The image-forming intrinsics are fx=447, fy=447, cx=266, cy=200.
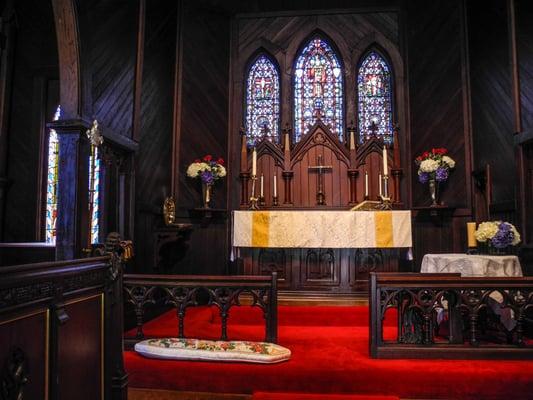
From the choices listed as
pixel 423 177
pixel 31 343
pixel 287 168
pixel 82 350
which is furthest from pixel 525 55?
pixel 31 343

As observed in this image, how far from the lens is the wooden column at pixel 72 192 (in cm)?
426

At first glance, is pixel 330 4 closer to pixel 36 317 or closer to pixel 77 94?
pixel 77 94

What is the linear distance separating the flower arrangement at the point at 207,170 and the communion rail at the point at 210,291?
10.4 ft

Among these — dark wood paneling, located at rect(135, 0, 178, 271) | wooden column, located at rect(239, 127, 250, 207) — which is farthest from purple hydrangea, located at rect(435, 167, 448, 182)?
dark wood paneling, located at rect(135, 0, 178, 271)

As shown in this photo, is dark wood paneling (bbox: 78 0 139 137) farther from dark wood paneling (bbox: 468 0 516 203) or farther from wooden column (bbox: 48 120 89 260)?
dark wood paneling (bbox: 468 0 516 203)

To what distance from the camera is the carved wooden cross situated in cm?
736

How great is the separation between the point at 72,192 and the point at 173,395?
6.96 feet

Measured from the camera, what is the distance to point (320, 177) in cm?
746

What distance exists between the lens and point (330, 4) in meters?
7.97

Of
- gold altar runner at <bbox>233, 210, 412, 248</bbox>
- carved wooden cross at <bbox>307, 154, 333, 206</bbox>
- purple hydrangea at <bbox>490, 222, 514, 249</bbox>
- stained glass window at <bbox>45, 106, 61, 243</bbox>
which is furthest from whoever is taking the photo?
carved wooden cross at <bbox>307, 154, 333, 206</bbox>

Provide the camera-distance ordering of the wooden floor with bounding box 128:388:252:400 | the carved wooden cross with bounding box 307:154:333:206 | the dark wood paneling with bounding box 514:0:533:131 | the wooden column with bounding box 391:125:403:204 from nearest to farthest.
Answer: the wooden floor with bounding box 128:388:252:400
the dark wood paneling with bounding box 514:0:533:131
the wooden column with bounding box 391:125:403:204
the carved wooden cross with bounding box 307:154:333:206

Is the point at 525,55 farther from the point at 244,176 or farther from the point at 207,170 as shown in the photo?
the point at 207,170

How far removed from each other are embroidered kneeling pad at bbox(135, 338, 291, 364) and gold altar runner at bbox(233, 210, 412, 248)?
2.42 meters

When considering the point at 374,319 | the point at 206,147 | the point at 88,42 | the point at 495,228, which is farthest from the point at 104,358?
the point at 206,147
